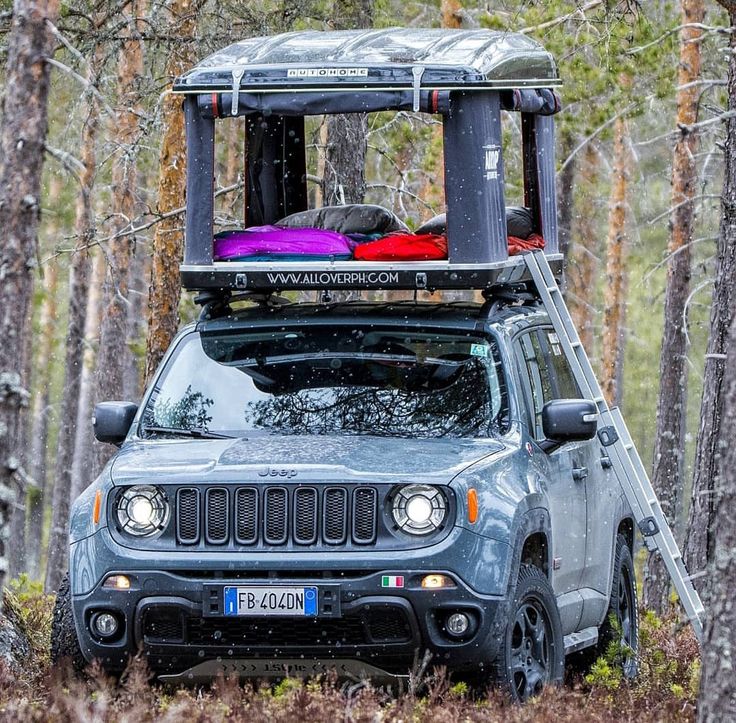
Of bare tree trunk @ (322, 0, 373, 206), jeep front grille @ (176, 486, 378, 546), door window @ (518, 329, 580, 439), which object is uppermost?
bare tree trunk @ (322, 0, 373, 206)

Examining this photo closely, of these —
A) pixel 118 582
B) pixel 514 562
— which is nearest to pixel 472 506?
pixel 514 562

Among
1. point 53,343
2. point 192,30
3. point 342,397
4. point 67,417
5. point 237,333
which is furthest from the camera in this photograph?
point 53,343

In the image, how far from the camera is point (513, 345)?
8.81 meters

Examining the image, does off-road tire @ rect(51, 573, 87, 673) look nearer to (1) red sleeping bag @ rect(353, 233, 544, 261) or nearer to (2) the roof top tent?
(2) the roof top tent

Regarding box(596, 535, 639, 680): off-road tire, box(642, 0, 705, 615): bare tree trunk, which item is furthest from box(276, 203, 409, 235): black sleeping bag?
box(642, 0, 705, 615): bare tree trunk

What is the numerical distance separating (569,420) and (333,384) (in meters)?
1.37

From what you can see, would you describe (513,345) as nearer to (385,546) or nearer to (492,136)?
(492,136)

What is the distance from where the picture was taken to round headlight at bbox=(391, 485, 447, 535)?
7465 millimetres

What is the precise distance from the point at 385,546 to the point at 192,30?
8106 millimetres

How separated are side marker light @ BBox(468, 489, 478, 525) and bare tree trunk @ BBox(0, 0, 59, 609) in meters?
2.24

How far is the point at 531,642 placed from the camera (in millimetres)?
8094

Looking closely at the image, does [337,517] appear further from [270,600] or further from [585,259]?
[585,259]

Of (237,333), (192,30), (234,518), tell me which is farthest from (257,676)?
(192,30)

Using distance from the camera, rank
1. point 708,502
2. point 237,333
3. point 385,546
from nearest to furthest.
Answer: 1. point 385,546
2. point 237,333
3. point 708,502
